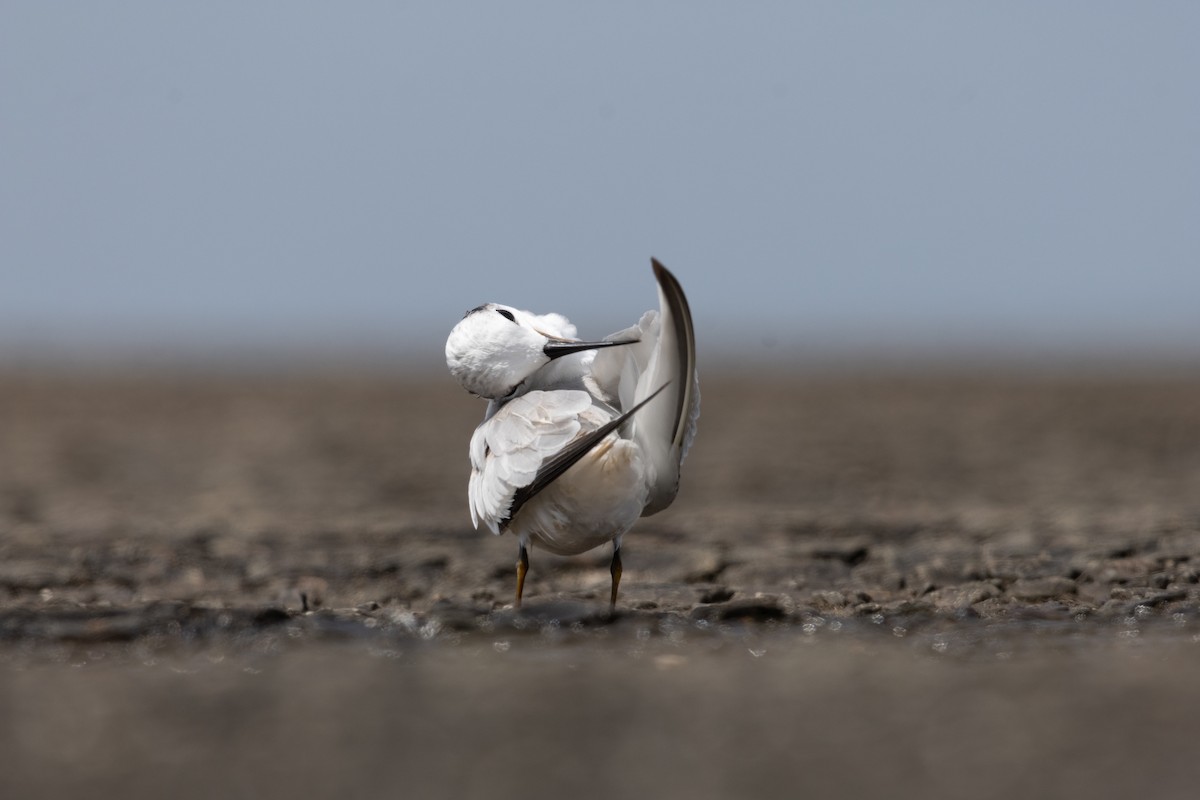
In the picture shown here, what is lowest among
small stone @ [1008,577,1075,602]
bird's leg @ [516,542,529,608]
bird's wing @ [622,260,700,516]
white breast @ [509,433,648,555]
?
small stone @ [1008,577,1075,602]

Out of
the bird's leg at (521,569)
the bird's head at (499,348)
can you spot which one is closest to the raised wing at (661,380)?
the bird's head at (499,348)

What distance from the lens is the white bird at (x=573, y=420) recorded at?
502cm

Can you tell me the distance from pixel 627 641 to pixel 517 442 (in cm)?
73

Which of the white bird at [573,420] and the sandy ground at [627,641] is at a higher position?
the white bird at [573,420]

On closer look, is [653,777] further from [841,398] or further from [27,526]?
[841,398]

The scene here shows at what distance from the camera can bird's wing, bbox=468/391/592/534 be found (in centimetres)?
504

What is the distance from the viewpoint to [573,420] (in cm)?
509

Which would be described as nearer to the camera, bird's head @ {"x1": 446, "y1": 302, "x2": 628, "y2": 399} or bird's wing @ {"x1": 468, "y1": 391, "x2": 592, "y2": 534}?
bird's wing @ {"x1": 468, "y1": 391, "x2": 592, "y2": 534}

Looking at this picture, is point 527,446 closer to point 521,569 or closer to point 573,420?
point 573,420

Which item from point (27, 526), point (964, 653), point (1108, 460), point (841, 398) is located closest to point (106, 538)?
point (27, 526)

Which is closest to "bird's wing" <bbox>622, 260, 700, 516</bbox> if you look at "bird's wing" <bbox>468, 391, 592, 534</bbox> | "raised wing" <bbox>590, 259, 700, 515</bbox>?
"raised wing" <bbox>590, 259, 700, 515</bbox>

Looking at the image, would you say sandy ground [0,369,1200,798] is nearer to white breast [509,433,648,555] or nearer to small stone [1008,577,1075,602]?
small stone [1008,577,1075,602]

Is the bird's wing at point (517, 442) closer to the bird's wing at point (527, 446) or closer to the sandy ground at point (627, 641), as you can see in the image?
the bird's wing at point (527, 446)

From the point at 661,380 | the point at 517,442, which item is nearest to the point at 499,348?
the point at 517,442
